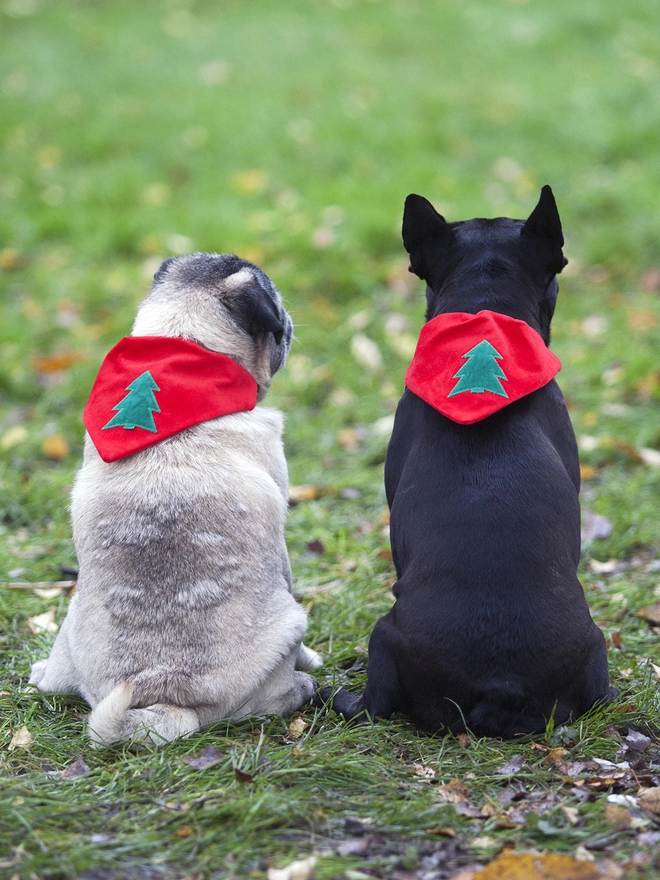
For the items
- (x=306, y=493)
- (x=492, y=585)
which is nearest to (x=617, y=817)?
(x=492, y=585)

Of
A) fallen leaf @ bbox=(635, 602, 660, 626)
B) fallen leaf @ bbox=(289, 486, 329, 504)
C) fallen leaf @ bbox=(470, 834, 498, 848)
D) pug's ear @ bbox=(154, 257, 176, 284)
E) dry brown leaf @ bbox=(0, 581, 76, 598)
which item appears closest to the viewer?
fallen leaf @ bbox=(470, 834, 498, 848)

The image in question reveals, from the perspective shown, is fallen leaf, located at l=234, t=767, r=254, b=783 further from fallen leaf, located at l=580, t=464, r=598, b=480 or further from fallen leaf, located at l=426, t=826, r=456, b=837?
fallen leaf, located at l=580, t=464, r=598, b=480

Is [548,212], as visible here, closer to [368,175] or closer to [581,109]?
[368,175]

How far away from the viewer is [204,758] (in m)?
3.04

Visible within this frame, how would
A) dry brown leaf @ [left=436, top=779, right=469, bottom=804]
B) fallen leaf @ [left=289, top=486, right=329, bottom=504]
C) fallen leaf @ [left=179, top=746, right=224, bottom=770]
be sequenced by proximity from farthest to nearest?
fallen leaf @ [left=289, top=486, right=329, bottom=504], fallen leaf @ [left=179, top=746, right=224, bottom=770], dry brown leaf @ [left=436, top=779, right=469, bottom=804]

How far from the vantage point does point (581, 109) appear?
10547mm

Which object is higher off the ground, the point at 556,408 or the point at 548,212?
the point at 548,212

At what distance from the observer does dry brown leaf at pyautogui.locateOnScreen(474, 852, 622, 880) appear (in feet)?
7.88

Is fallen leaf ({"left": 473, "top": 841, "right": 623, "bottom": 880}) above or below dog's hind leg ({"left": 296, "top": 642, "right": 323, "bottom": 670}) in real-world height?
below

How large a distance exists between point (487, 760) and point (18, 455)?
390cm

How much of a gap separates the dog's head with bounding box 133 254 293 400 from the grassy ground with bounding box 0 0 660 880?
4.37 ft

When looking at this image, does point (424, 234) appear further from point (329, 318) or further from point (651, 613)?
point (329, 318)

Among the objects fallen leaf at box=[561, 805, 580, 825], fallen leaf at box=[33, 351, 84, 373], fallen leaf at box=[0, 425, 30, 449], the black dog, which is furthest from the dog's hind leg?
fallen leaf at box=[33, 351, 84, 373]

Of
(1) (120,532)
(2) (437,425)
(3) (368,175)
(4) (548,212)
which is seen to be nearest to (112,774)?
(1) (120,532)
